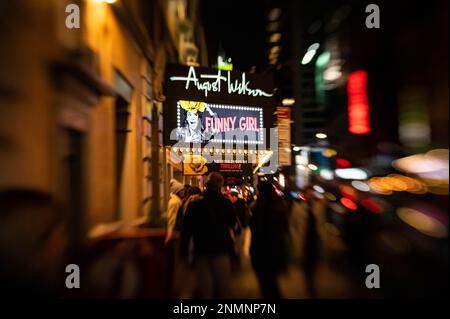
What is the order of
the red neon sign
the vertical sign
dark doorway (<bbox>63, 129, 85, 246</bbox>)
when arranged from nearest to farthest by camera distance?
1. dark doorway (<bbox>63, 129, 85, 246</bbox>)
2. the vertical sign
3. the red neon sign

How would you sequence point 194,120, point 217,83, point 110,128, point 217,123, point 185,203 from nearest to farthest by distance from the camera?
point 110,128 < point 217,83 < point 194,120 < point 217,123 < point 185,203

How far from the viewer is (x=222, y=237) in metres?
4.12

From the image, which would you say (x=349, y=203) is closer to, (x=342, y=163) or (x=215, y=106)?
(x=342, y=163)

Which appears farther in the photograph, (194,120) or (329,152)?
(329,152)

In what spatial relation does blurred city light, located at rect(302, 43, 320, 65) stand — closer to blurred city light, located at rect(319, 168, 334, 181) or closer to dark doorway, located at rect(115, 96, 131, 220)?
blurred city light, located at rect(319, 168, 334, 181)

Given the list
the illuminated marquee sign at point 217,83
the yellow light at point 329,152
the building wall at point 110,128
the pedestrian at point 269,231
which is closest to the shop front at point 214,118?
the illuminated marquee sign at point 217,83

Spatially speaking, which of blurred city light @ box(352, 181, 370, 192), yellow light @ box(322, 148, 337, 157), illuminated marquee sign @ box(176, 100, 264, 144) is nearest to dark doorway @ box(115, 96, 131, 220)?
illuminated marquee sign @ box(176, 100, 264, 144)

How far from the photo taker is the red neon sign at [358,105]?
7.82 m

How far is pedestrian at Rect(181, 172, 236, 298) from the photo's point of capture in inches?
159

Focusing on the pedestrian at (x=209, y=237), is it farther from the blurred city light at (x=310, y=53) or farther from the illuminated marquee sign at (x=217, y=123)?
the blurred city light at (x=310, y=53)

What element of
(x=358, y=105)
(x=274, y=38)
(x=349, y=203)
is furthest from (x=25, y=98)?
(x=358, y=105)

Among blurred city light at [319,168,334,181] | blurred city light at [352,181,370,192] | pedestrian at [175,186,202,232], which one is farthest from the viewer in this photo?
blurred city light at [319,168,334,181]

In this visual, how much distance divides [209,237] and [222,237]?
14 cm

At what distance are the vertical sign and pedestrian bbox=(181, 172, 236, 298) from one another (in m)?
2.01
